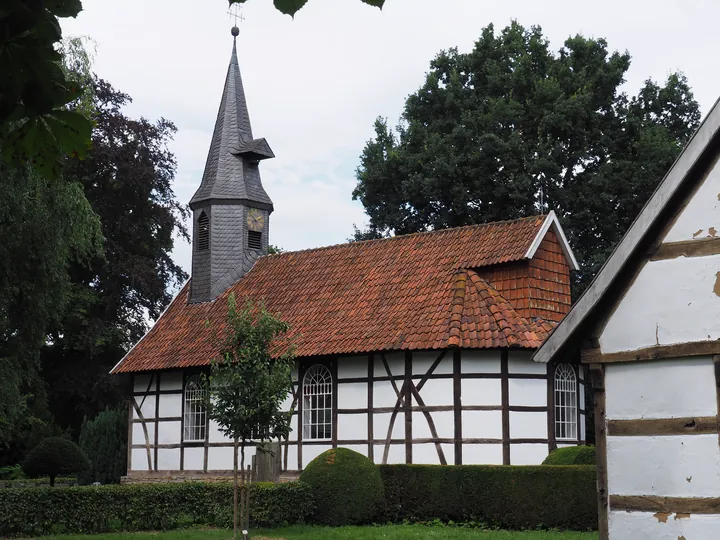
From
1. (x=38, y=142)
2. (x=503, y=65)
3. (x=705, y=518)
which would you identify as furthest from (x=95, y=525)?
(x=503, y=65)

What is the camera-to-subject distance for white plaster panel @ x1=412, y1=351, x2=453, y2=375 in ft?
73.6

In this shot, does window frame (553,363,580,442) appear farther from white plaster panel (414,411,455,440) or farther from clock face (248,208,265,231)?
clock face (248,208,265,231)

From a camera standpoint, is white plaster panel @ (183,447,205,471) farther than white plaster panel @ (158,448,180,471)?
No

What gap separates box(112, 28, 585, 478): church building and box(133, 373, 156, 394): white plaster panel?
0.08 m

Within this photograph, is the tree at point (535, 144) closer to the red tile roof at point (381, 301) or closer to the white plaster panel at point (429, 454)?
the red tile roof at point (381, 301)

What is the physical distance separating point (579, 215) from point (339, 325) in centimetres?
1173

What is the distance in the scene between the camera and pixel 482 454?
870 inches

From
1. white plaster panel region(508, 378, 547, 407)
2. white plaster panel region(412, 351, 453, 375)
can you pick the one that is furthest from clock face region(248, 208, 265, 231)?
white plaster panel region(508, 378, 547, 407)

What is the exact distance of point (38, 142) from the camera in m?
3.35

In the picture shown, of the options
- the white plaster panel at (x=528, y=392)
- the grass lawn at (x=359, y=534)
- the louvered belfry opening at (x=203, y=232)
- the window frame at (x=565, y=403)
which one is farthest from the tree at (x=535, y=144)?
the grass lawn at (x=359, y=534)

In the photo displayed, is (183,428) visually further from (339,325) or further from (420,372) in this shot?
(420,372)

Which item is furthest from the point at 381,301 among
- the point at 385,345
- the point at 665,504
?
the point at 665,504

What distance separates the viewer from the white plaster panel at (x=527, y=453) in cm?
2214

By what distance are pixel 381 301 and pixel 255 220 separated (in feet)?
24.5
